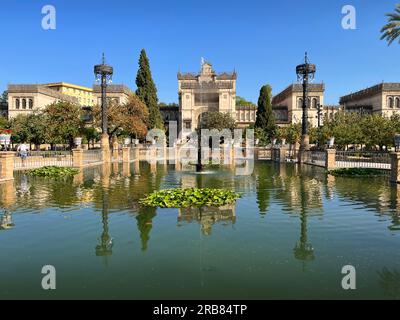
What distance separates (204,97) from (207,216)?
70.2 m

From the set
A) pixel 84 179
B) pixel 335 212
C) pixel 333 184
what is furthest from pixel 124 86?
pixel 335 212

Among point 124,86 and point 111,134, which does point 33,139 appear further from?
point 124,86

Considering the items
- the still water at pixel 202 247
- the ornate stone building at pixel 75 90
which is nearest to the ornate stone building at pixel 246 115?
the ornate stone building at pixel 75 90

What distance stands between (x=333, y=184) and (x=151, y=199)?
8.93m

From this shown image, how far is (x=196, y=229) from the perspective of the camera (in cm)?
823

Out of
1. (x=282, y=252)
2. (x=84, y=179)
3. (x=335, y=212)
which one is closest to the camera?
(x=282, y=252)

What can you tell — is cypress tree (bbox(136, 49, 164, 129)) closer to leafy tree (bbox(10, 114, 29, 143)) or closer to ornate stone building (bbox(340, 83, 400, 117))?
Result: leafy tree (bbox(10, 114, 29, 143))

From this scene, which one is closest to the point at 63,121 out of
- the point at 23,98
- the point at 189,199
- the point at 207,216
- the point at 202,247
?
the point at 189,199

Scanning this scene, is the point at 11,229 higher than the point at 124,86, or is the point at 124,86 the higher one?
the point at 124,86

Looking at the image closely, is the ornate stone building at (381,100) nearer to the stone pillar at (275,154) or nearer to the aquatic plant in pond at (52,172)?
the stone pillar at (275,154)

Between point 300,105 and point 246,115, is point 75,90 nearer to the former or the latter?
point 246,115

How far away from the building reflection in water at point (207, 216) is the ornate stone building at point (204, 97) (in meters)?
64.4

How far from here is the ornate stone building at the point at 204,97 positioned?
246 feet

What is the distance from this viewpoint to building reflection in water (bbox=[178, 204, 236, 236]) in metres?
8.73
